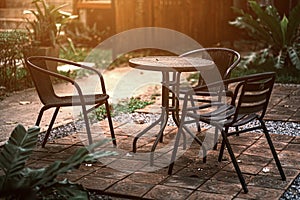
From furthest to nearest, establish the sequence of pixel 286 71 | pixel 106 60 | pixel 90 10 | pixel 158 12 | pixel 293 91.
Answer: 1. pixel 90 10
2. pixel 158 12
3. pixel 106 60
4. pixel 286 71
5. pixel 293 91

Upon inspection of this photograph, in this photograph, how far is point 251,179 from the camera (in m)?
3.80

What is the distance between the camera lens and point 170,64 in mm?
4270

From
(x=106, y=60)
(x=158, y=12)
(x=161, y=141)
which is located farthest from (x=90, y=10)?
(x=161, y=141)

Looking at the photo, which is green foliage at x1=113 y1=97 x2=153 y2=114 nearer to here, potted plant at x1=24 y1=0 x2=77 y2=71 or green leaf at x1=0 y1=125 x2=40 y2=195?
potted plant at x1=24 y1=0 x2=77 y2=71

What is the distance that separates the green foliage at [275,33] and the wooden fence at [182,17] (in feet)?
7.83

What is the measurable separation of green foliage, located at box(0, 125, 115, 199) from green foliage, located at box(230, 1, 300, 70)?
502 cm

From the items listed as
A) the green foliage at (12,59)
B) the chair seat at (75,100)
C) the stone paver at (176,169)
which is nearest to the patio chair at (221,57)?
the stone paver at (176,169)

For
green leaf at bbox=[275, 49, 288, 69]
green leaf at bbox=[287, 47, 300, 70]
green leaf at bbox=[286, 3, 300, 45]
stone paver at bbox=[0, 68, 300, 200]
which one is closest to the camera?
stone paver at bbox=[0, 68, 300, 200]

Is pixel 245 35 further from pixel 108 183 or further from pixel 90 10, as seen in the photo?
pixel 108 183

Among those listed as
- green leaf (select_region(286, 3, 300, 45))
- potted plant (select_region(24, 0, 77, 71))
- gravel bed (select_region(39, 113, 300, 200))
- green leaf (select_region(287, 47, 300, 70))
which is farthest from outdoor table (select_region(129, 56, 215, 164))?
green leaf (select_region(286, 3, 300, 45))

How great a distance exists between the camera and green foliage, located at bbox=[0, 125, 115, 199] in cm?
291

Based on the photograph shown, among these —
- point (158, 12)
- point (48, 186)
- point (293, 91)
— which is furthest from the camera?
point (158, 12)

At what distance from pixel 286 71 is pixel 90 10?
4.75 m

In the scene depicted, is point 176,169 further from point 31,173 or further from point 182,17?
point 182,17
